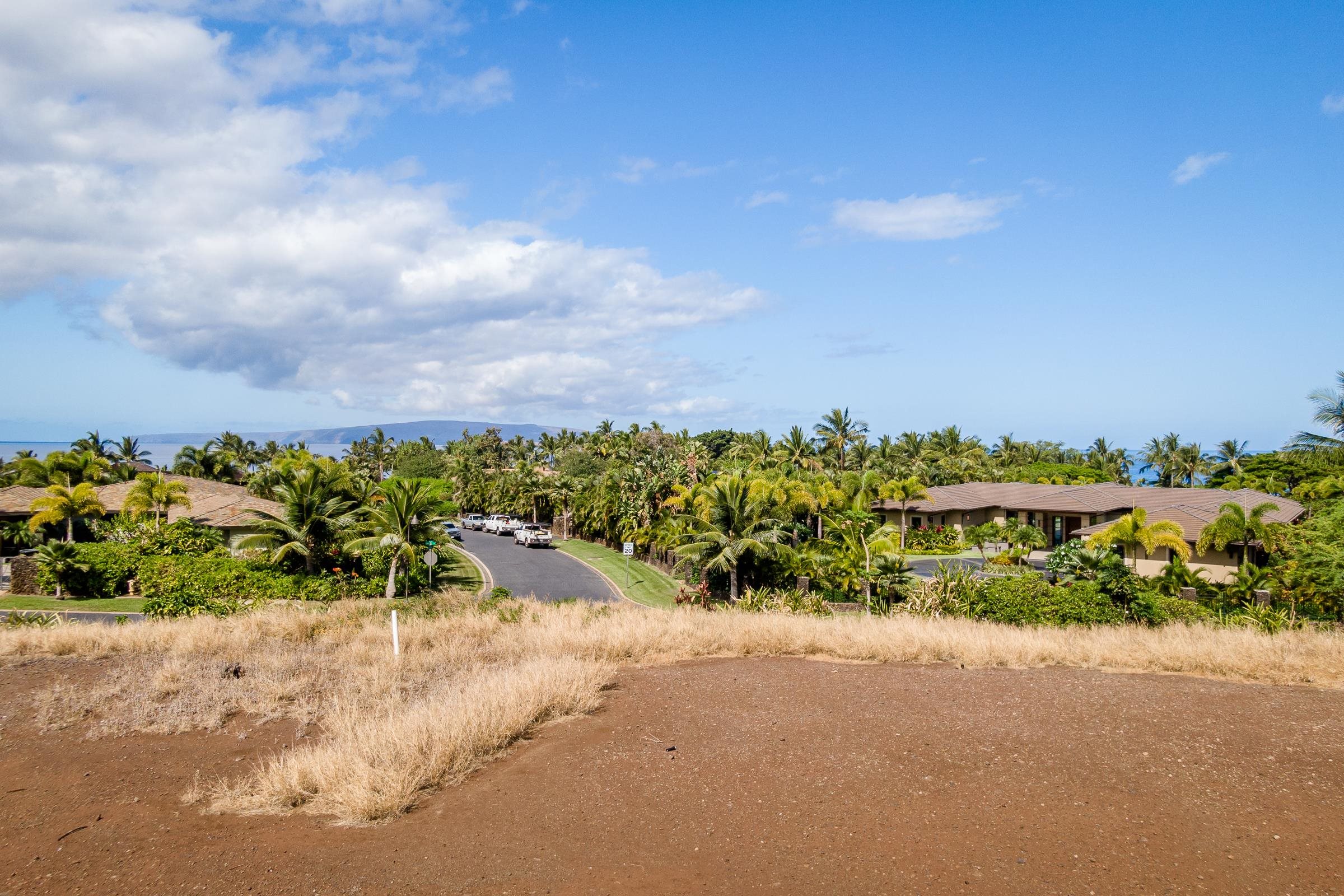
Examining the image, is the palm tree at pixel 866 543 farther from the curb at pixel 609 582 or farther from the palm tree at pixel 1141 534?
the palm tree at pixel 1141 534

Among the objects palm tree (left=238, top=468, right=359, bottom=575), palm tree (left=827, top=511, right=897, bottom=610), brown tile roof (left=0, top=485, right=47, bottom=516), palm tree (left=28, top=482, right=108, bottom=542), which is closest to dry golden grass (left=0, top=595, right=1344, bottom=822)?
palm tree (left=827, top=511, right=897, bottom=610)

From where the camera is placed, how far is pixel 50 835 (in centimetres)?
644

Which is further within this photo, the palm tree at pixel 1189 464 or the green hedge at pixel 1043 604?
the palm tree at pixel 1189 464

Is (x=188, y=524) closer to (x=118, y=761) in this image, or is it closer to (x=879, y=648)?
(x=118, y=761)

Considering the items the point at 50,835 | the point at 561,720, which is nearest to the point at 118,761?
the point at 50,835

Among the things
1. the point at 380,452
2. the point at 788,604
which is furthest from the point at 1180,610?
the point at 380,452

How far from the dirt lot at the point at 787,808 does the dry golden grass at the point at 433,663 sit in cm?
36

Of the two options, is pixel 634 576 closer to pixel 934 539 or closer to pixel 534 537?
pixel 534 537

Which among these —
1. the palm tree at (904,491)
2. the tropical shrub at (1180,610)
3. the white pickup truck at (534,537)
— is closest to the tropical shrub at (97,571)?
the white pickup truck at (534,537)

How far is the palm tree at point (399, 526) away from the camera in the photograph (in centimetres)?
2761

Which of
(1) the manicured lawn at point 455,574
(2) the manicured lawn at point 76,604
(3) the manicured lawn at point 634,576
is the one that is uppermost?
(2) the manicured lawn at point 76,604

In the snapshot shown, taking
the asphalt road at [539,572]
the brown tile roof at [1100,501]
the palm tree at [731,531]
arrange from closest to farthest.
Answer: the palm tree at [731,531], the asphalt road at [539,572], the brown tile roof at [1100,501]

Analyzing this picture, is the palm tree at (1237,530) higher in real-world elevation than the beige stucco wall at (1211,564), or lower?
higher

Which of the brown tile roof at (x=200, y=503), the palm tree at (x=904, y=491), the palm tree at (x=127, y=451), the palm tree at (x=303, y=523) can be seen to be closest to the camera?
the palm tree at (x=303, y=523)
